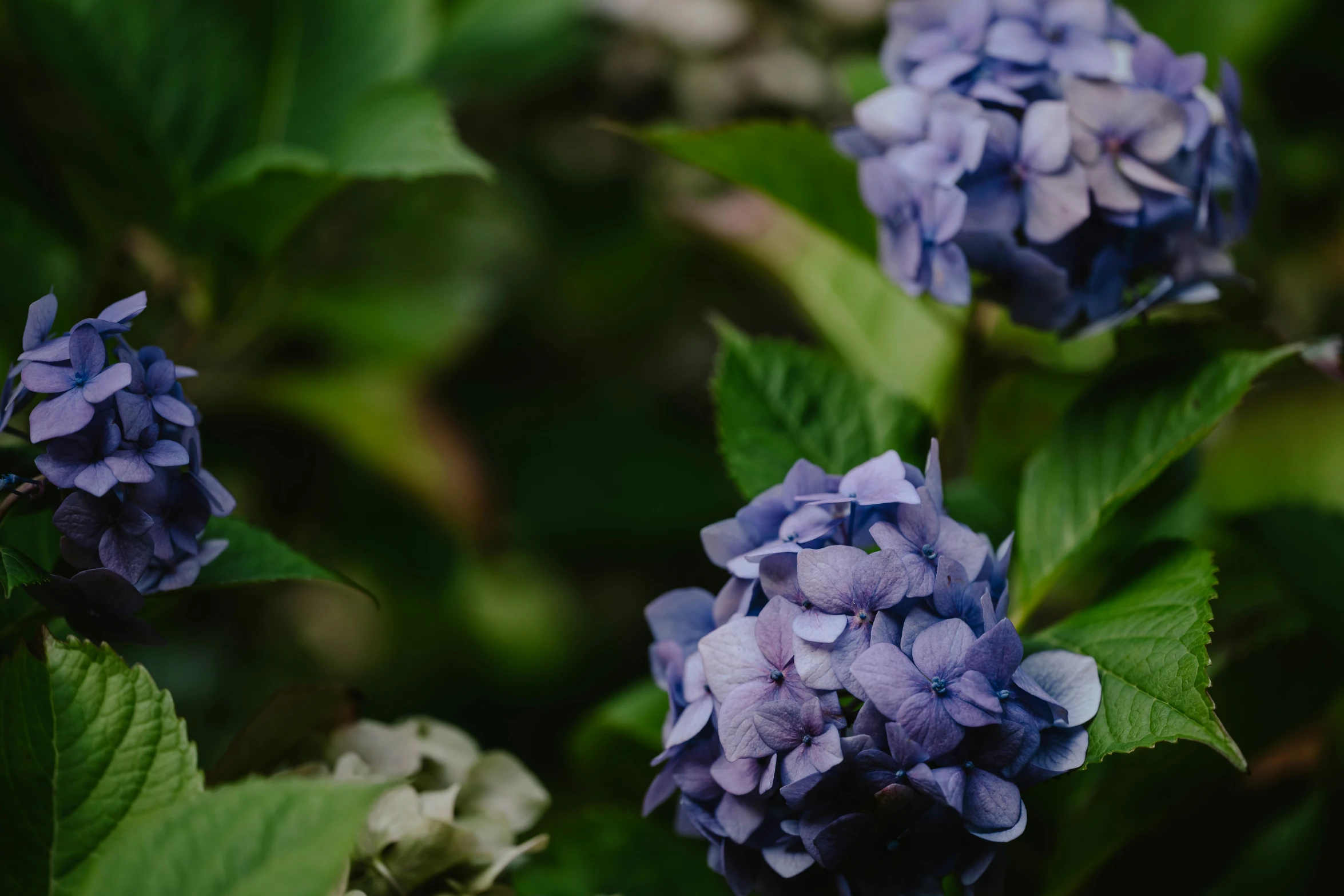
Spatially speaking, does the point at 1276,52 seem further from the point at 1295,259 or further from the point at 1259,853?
the point at 1259,853

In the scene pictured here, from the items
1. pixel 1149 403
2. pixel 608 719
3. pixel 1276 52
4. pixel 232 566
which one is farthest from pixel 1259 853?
pixel 1276 52

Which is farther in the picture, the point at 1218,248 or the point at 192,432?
the point at 1218,248

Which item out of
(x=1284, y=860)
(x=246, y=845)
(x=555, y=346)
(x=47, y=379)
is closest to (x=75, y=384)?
(x=47, y=379)

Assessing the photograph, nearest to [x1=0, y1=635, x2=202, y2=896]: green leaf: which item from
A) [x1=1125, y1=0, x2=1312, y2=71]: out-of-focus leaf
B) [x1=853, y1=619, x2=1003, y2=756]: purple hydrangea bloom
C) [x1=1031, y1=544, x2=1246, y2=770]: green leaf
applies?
[x1=853, y1=619, x2=1003, y2=756]: purple hydrangea bloom

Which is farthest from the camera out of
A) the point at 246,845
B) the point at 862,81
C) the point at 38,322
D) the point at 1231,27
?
the point at 1231,27

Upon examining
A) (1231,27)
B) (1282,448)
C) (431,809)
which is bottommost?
(1282,448)

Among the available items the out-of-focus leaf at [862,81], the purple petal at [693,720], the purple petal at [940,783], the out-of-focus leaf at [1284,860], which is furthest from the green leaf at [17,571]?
the out-of-focus leaf at [1284,860]

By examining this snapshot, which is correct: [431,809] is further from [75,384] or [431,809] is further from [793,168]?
[793,168]
